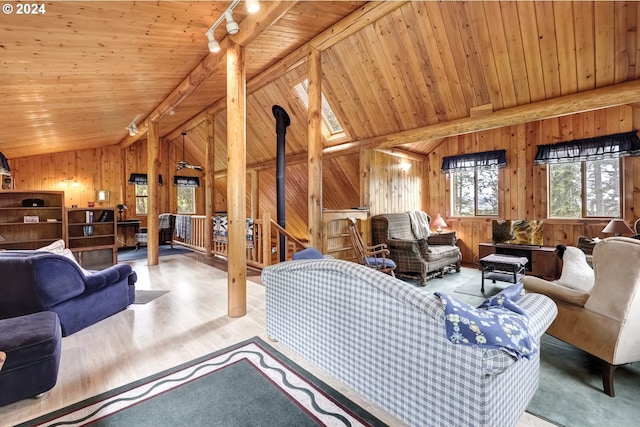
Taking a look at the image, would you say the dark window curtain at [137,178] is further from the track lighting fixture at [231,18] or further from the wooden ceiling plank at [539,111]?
the wooden ceiling plank at [539,111]

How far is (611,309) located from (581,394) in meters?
0.60

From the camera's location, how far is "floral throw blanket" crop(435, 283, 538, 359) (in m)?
1.17

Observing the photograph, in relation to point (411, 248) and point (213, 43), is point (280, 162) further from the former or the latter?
point (411, 248)

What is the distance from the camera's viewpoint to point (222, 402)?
176cm

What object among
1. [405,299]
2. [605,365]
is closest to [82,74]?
[405,299]

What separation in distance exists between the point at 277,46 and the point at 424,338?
4.68m

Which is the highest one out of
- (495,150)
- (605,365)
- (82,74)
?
(82,74)

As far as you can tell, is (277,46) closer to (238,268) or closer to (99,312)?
(238,268)

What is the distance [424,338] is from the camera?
1362 millimetres

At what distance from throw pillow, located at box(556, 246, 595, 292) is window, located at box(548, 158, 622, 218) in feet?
10.5

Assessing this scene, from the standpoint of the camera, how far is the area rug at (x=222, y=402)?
162cm

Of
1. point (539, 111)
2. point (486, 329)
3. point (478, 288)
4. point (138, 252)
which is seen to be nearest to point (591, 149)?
point (539, 111)

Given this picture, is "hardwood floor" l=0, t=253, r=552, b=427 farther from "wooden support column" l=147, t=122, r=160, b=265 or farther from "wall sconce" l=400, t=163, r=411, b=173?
"wall sconce" l=400, t=163, r=411, b=173

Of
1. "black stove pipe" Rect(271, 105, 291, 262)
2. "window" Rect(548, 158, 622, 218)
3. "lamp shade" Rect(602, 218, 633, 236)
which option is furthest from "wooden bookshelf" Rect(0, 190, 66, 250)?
"window" Rect(548, 158, 622, 218)
